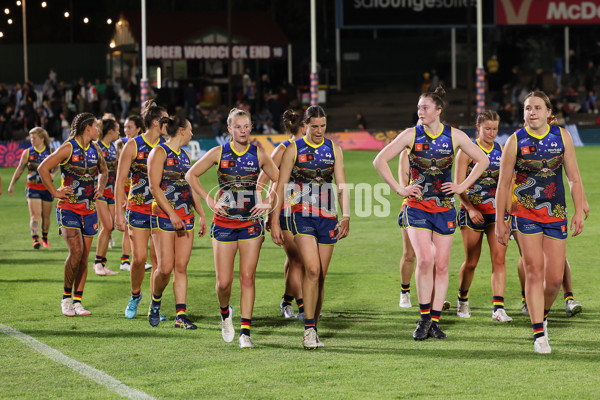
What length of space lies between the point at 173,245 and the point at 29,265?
5.37 meters

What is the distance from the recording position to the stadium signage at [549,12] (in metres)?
44.8

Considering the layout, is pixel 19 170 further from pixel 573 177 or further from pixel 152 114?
pixel 573 177

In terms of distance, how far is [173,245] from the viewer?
945 centimetres

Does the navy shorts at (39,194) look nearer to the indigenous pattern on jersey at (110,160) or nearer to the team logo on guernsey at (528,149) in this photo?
the indigenous pattern on jersey at (110,160)

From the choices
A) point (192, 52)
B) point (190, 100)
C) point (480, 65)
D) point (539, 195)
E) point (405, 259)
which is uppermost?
point (192, 52)

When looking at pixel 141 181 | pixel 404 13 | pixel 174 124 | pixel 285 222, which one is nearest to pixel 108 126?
pixel 141 181

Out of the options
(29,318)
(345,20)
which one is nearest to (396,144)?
(29,318)

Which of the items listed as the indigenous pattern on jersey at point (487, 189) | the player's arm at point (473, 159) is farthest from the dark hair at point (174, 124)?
the indigenous pattern on jersey at point (487, 189)

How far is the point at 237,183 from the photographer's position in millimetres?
8562

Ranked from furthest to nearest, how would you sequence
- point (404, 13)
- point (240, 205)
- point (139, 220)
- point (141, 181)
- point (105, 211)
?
point (404, 13) → point (105, 211) → point (141, 181) → point (139, 220) → point (240, 205)

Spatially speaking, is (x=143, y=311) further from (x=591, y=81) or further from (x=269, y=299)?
(x=591, y=81)

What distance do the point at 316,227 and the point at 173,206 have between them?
1.58 meters

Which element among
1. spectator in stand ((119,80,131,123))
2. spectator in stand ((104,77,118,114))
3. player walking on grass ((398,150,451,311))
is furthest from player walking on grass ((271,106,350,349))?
spectator in stand ((119,80,131,123))

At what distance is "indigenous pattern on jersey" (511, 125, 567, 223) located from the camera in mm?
8133
